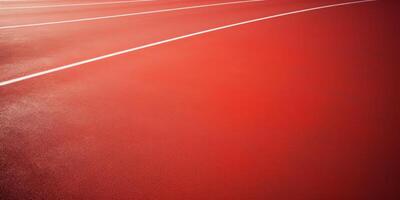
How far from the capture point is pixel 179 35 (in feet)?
27.6

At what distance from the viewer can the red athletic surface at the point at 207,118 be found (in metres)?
3.14

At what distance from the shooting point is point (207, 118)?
4.34 m

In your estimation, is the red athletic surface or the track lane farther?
the track lane

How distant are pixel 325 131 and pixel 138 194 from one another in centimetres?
246

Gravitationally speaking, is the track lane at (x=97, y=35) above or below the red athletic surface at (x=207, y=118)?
above

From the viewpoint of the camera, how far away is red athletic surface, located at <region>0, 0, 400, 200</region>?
3.14m

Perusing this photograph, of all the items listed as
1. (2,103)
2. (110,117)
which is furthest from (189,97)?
(2,103)

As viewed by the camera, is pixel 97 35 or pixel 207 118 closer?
pixel 207 118

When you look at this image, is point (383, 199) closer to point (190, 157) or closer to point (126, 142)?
point (190, 157)

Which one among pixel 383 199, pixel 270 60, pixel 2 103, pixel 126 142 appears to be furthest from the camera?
pixel 270 60

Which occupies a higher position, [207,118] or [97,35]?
[97,35]

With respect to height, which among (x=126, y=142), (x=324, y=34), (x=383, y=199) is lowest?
(x=383, y=199)

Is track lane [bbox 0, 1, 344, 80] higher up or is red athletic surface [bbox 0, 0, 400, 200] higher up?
track lane [bbox 0, 1, 344, 80]

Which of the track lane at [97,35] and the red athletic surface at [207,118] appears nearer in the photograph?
the red athletic surface at [207,118]
